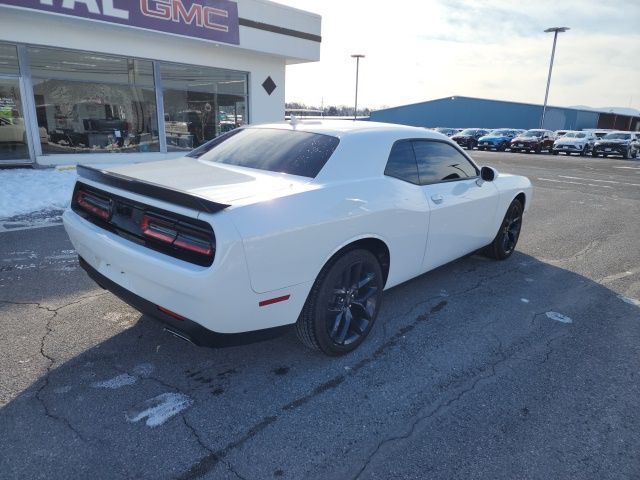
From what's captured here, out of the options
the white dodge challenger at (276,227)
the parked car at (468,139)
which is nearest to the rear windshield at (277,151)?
the white dodge challenger at (276,227)

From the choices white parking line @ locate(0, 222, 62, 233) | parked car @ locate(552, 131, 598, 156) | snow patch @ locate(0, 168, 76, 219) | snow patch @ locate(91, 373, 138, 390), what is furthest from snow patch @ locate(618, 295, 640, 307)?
parked car @ locate(552, 131, 598, 156)

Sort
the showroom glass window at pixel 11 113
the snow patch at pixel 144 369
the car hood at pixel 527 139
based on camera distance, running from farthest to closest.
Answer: the car hood at pixel 527 139
the showroom glass window at pixel 11 113
the snow patch at pixel 144 369

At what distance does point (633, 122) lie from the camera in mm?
63562

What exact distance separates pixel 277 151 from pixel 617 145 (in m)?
29.9

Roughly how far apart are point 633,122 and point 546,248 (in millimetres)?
73725

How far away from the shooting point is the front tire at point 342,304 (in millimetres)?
2783

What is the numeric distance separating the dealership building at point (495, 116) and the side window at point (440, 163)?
52828 millimetres

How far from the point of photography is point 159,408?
2455mm

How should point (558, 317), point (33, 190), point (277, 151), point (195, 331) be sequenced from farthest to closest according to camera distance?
point (33, 190) < point (558, 317) < point (277, 151) < point (195, 331)

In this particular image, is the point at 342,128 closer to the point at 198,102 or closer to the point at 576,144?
the point at 198,102

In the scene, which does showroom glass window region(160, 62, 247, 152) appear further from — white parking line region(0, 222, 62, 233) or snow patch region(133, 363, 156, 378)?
snow patch region(133, 363, 156, 378)

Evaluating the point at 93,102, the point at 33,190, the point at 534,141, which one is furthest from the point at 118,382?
the point at 534,141

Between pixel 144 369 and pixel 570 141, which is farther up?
pixel 570 141

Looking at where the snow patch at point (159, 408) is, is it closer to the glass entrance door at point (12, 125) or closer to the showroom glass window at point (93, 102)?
the glass entrance door at point (12, 125)
